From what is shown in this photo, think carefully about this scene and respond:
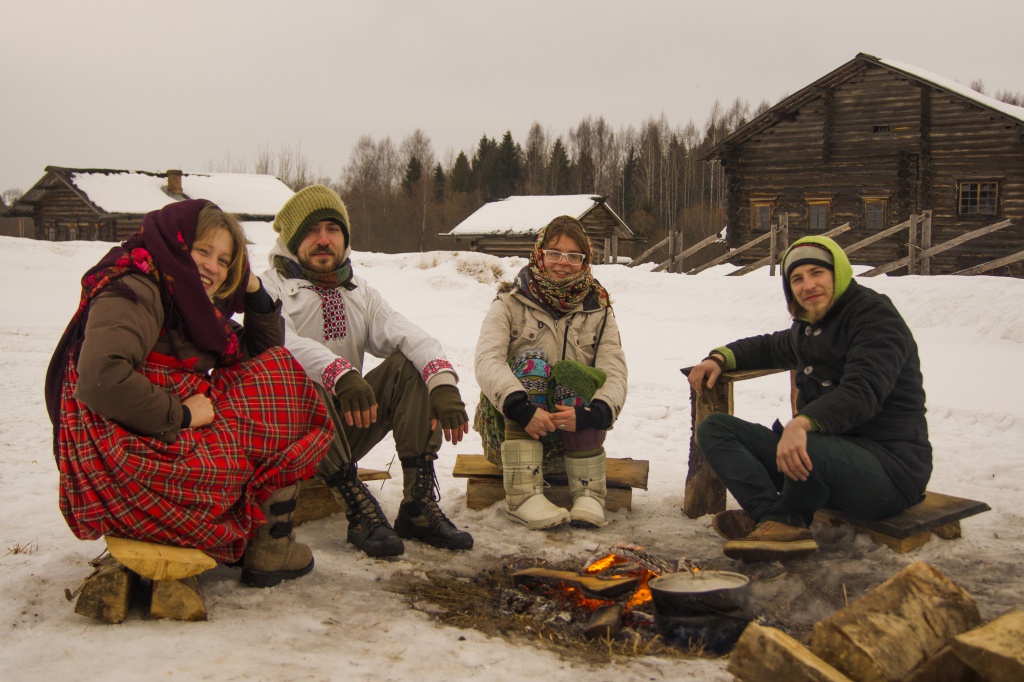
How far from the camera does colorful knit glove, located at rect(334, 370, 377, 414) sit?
3230 mm

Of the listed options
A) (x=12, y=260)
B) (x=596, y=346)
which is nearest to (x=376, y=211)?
(x=12, y=260)

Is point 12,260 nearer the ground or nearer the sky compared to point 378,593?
nearer the sky

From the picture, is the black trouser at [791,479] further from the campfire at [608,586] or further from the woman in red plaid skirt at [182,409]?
the woman in red plaid skirt at [182,409]

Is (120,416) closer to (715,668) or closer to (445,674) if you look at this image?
(445,674)

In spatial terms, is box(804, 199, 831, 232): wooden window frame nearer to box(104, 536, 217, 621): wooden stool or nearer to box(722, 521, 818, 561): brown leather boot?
box(722, 521, 818, 561): brown leather boot

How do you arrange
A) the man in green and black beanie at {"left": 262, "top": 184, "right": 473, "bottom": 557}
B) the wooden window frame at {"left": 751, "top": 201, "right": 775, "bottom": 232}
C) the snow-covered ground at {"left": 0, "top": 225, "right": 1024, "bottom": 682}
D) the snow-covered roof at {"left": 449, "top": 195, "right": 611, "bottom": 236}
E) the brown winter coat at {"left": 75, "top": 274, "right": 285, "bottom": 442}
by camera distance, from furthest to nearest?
the snow-covered roof at {"left": 449, "top": 195, "right": 611, "bottom": 236}, the wooden window frame at {"left": 751, "top": 201, "right": 775, "bottom": 232}, the man in green and black beanie at {"left": 262, "top": 184, "right": 473, "bottom": 557}, the brown winter coat at {"left": 75, "top": 274, "right": 285, "bottom": 442}, the snow-covered ground at {"left": 0, "top": 225, "right": 1024, "bottom": 682}

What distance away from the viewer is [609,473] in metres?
4.05

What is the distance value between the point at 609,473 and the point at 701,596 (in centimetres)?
166

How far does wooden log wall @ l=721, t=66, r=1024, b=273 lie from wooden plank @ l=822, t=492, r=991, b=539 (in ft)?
59.4

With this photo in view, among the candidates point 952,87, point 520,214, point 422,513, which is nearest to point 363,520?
point 422,513

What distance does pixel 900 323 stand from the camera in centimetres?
320

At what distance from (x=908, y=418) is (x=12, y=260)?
70.6ft

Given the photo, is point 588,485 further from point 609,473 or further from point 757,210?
point 757,210

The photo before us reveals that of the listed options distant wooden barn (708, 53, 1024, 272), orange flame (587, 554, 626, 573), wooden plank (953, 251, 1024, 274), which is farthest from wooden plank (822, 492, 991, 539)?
distant wooden barn (708, 53, 1024, 272)
